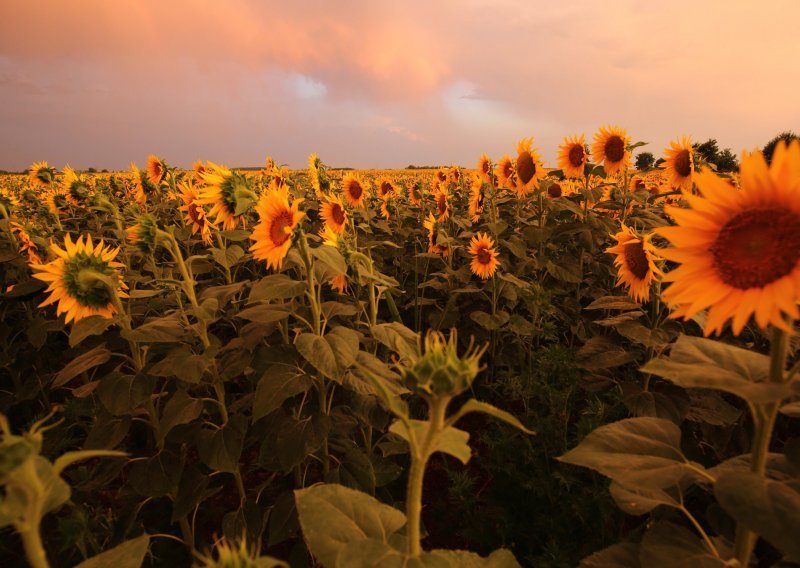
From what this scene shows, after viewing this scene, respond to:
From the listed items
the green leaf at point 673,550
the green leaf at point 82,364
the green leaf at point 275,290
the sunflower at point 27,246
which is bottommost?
the green leaf at point 673,550

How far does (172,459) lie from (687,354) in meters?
2.21

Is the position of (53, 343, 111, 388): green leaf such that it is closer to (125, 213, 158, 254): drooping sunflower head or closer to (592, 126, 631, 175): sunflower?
(125, 213, 158, 254): drooping sunflower head

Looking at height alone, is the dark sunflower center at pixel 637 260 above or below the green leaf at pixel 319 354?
above

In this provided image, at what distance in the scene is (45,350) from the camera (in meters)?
3.93

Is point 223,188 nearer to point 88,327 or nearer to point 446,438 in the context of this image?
point 88,327

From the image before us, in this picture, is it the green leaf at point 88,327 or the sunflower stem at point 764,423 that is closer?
the sunflower stem at point 764,423

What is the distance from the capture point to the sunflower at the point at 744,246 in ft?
3.31

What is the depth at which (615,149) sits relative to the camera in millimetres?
4684

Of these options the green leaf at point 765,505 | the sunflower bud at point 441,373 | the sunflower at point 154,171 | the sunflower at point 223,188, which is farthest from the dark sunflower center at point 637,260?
the sunflower at point 154,171

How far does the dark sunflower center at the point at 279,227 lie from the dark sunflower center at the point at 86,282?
789 millimetres

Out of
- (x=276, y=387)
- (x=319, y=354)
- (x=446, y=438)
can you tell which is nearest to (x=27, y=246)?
(x=276, y=387)

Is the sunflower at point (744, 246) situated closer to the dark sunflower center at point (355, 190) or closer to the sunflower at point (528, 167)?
the sunflower at point (528, 167)

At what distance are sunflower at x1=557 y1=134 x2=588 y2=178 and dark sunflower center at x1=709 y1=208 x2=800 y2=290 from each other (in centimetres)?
399

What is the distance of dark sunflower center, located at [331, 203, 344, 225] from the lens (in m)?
4.23
